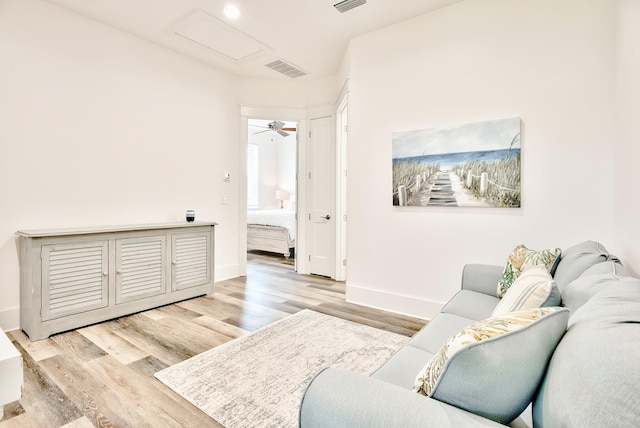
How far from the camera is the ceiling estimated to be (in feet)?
9.95

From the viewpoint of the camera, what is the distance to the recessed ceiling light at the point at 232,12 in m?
3.08

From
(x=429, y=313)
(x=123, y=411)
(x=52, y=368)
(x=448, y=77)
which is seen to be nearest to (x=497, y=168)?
(x=448, y=77)

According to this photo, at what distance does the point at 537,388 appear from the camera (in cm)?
84

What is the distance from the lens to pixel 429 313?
3.15m

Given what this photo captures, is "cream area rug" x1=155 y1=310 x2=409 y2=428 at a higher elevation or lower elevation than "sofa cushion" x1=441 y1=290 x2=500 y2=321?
lower

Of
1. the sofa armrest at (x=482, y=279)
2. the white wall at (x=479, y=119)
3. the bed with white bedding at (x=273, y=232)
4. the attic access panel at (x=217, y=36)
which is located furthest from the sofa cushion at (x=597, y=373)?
the bed with white bedding at (x=273, y=232)

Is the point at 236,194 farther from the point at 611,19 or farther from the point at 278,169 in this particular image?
the point at 278,169

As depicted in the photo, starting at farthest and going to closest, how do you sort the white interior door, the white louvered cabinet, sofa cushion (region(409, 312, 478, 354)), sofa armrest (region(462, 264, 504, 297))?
the white interior door, the white louvered cabinet, sofa armrest (region(462, 264, 504, 297)), sofa cushion (region(409, 312, 478, 354))

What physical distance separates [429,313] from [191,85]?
399cm

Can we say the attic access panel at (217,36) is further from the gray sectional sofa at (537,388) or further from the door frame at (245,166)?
the gray sectional sofa at (537,388)

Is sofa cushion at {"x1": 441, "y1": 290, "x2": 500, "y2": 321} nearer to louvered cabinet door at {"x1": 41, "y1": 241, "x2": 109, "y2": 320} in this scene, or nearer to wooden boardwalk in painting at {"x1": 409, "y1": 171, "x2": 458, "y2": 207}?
wooden boardwalk in painting at {"x1": 409, "y1": 171, "x2": 458, "y2": 207}

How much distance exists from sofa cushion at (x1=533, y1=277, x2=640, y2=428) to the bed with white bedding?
5692 mm

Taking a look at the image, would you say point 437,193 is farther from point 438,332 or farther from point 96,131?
point 96,131

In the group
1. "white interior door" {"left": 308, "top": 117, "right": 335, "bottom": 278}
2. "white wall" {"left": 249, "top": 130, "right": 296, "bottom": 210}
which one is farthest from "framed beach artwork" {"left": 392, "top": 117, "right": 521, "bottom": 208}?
"white wall" {"left": 249, "top": 130, "right": 296, "bottom": 210}
